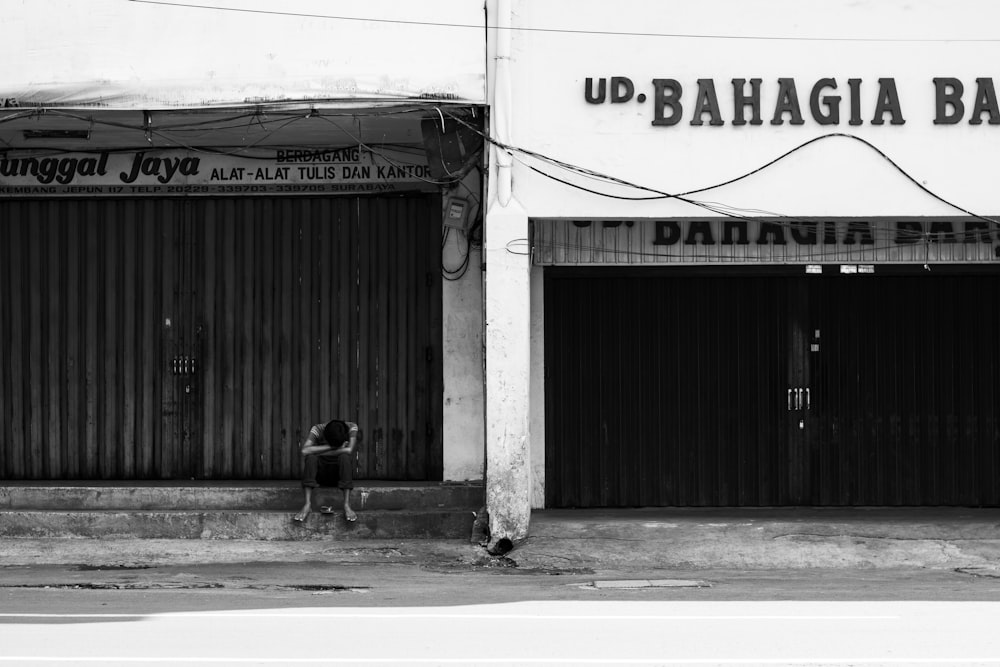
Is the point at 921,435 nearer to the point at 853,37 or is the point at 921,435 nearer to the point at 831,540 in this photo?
the point at 831,540

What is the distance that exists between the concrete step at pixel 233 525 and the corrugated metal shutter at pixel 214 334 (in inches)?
57.6

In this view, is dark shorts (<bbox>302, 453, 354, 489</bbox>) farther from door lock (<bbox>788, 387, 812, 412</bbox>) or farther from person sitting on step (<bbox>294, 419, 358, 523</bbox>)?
door lock (<bbox>788, 387, 812, 412</bbox>)

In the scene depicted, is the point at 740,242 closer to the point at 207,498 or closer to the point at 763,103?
the point at 763,103

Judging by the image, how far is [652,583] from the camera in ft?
35.0

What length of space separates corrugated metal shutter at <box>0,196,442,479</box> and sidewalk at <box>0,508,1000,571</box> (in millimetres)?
1790

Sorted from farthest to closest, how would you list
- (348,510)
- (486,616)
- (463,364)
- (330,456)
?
(463,364)
(330,456)
(348,510)
(486,616)

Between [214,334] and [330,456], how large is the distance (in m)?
2.25

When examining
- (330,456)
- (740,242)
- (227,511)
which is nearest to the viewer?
(227,511)

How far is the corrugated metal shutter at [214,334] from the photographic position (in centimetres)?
1393

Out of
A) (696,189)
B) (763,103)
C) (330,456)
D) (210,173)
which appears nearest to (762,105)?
(763,103)

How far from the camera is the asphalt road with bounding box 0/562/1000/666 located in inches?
282

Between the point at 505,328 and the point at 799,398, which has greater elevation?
the point at 505,328

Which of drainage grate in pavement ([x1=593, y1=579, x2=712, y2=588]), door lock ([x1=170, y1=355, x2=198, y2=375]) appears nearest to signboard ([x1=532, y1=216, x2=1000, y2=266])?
drainage grate in pavement ([x1=593, y1=579, x2=712, y2=588])

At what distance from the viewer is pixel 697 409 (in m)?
14.0
